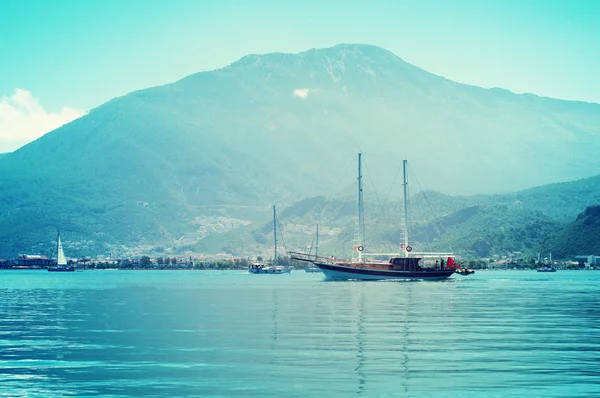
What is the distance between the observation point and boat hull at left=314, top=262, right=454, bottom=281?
15462cm

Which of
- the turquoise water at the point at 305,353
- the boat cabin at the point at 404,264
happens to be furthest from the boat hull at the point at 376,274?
the turquoise water at the point at 305,353

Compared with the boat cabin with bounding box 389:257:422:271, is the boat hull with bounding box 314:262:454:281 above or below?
below

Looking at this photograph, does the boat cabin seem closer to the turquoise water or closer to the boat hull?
the boat hull

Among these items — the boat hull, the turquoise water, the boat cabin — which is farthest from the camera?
the boat cabin

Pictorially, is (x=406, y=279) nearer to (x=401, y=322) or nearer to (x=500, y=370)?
(x=401, y=322)

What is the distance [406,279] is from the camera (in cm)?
16375

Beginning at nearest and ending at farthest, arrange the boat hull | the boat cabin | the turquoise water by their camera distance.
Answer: the turquoise water, the boat hull, the boat cabin

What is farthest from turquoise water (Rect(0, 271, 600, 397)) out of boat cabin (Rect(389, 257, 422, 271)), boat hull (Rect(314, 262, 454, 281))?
boat cabin (Rect(389, 257, 422, 271))

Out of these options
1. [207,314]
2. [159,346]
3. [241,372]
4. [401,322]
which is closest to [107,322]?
[207,314]

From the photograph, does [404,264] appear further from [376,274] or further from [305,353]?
[305,353]

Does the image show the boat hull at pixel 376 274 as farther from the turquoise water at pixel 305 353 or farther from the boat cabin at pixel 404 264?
the turquoise water at pixel 305 353

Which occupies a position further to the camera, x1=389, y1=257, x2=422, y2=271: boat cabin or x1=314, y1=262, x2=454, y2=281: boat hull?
x1=389, y1=257, x2=422, y2=271: boat cabin

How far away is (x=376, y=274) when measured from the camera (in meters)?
155

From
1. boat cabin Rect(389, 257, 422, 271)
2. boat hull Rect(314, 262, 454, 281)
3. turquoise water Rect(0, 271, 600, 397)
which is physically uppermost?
boat cabin Rect(389, 257, 422, 271)
